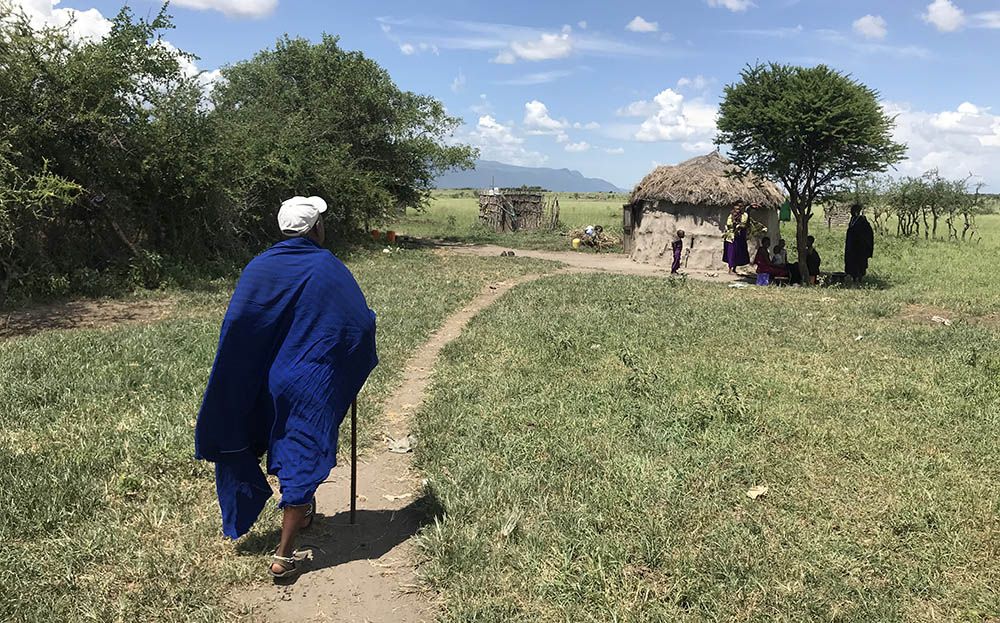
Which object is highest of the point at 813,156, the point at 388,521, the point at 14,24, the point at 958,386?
the point at 14,24

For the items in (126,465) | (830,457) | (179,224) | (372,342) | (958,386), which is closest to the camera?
(372,342)

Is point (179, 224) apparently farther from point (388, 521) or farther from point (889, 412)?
point (889, 412)

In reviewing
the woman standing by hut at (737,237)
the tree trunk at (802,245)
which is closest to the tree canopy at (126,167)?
the woman standing by hut at (737,237)

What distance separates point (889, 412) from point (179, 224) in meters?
13.1

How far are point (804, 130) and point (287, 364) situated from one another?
13.6 metres

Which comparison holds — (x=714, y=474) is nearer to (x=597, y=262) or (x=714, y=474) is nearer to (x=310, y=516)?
(x=310, y=516)

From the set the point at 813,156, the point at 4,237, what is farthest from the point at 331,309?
the point at 813,156

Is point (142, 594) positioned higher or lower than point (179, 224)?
lower

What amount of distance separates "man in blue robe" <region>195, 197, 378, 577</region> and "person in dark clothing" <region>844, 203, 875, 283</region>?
14.6 metres

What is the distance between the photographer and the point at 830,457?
472 cm

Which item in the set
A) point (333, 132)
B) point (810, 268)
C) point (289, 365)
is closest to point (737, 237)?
point (810, 268)

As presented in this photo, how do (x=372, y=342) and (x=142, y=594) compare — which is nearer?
(x=142, y=594)

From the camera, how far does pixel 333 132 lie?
68.3 ft

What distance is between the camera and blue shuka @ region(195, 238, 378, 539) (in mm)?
3150
